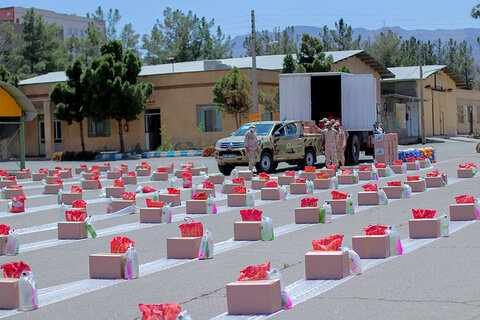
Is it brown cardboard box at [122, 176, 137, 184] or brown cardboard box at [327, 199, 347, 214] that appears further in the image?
brown cardboard box at [122, 176, 137, 184]

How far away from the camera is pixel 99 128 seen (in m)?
50.0

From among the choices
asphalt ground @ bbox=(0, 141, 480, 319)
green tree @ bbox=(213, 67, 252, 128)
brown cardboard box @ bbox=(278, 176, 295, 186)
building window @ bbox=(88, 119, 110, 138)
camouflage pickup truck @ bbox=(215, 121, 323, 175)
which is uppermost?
green tree @ bbox=(213, 67, 252, 128)

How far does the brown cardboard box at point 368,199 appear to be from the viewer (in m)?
15.1

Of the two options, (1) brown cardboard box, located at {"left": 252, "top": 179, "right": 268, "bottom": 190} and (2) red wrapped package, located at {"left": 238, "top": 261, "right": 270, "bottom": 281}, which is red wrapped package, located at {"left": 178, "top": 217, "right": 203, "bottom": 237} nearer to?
(2) red wrapped package, located at {"left": 238, "top": 261, "right": 270, "bottom": 281}

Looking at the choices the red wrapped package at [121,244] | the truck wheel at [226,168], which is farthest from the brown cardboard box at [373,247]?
the truck wheel at [226,168]

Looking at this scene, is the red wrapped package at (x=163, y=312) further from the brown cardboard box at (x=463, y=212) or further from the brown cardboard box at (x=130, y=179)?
the brown cardboard box at (x=130, y=179)

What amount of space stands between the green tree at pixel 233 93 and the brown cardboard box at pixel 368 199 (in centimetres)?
2716

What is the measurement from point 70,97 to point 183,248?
126 feet

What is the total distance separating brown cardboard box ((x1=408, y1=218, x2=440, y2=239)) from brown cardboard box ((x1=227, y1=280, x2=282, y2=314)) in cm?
433

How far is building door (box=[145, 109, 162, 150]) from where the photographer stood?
158ft

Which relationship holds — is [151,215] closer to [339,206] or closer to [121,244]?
[339,206]

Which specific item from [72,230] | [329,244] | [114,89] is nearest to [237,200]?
[72,230]

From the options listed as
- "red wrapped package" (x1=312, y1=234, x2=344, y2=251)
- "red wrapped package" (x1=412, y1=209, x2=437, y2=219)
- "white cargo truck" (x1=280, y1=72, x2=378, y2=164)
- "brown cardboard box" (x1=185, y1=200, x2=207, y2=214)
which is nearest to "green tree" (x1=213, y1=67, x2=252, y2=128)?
"white cargo truck" (x1=280, y1=72, x2=378, y2=164)

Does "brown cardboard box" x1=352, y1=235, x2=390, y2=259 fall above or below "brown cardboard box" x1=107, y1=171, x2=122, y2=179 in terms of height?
below
